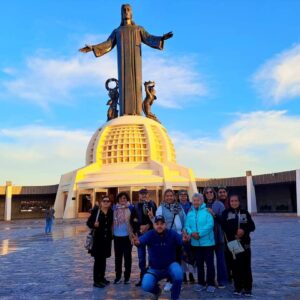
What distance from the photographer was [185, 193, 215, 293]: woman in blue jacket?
600 centimetres

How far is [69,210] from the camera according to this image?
127 feet

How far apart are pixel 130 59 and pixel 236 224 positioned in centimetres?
4296

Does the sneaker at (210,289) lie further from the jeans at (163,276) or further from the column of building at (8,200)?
the column of building at (8,200)

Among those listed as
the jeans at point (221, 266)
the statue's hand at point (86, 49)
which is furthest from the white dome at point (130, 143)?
the jeans at point (221, 266)

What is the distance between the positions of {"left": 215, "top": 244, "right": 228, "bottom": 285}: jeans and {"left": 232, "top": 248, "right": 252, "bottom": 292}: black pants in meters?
0.42

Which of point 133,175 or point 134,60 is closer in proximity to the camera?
point 133,175

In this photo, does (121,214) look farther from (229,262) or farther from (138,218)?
(229,262)

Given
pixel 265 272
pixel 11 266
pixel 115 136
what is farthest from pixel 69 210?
pixel 265 272

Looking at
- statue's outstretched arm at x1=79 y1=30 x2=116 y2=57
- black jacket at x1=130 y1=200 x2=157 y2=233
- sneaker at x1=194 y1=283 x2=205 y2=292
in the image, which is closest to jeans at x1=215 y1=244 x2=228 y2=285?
sneaker at x1=194 y1=283 x2=205 y2=292

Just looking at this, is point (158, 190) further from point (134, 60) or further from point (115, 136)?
point (134, 60)

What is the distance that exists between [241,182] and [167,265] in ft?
131

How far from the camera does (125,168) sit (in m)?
41.8

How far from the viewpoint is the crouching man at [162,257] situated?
475 cm

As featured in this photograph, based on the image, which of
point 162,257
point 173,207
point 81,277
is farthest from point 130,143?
point 162,257
